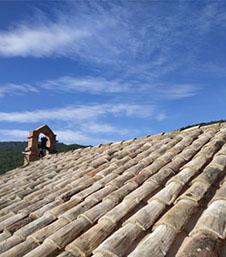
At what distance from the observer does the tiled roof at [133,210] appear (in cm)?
217

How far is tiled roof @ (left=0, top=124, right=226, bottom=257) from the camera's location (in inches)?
85.4

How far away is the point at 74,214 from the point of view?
11.0 feet

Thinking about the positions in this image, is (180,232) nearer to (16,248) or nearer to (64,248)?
(64,248)

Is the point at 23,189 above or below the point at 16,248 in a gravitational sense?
above

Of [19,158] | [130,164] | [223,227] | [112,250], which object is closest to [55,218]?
[112,250]

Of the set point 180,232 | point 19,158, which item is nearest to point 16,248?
point 180,232

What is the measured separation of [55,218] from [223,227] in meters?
2.29

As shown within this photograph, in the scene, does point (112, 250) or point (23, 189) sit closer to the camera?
point (112, 250)

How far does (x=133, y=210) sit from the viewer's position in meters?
2.96

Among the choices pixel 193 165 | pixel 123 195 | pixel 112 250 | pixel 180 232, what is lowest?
pixel 112 250

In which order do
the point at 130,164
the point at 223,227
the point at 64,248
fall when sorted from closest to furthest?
the point at 223,227 → the point at 64,248 → the point at 130,164

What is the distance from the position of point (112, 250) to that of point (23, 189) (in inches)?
168

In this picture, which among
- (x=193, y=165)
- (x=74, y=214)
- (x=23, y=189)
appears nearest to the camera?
(x=74, y=214)

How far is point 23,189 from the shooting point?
5879 millimetres
